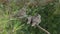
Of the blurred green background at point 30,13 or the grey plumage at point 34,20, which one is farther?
the blurred green background at point 30,13

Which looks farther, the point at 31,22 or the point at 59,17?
the point at 59,17

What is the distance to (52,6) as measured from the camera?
2.31 meters

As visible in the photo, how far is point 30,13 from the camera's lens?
7.37 ft

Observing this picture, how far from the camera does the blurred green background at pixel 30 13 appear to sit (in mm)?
2203

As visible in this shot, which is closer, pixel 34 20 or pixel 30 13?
pixel 34 20

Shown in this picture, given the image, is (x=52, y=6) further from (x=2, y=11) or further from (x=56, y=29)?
(x=2, y=11)

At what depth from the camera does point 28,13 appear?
224 cm

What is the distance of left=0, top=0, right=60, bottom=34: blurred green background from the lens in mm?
2203

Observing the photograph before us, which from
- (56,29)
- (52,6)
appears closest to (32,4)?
(52,6)

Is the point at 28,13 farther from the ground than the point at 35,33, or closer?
farther from the ground

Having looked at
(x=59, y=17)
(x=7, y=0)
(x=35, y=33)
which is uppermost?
(x=7, y=0)

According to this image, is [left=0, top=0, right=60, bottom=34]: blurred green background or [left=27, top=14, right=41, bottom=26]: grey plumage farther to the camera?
[left=0, top=0, right=60, bottom=34]: blurred green background

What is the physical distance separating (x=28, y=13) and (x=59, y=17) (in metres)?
0.33

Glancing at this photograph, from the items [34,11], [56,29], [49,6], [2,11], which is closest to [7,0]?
[2,11]
